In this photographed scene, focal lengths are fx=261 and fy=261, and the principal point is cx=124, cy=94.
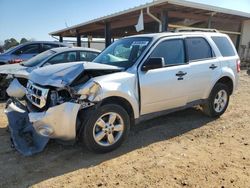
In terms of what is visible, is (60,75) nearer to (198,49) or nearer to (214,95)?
(198,49)

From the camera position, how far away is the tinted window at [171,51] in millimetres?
4715

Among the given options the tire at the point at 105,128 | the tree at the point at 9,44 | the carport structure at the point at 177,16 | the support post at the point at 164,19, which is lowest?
the tire at the point at 105,128

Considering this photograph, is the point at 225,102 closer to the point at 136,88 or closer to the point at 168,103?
the point at 168,103

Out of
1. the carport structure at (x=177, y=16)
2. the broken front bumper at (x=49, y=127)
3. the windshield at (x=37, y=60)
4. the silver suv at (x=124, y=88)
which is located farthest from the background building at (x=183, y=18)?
the broken front bumper at (x=49, y=127)

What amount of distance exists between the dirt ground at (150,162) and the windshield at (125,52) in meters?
1.38

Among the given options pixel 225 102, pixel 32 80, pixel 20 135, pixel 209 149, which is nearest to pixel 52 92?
pixel 32 80

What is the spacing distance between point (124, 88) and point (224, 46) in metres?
3.15

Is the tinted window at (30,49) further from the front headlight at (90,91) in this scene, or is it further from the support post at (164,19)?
the front headlight at (90,91)

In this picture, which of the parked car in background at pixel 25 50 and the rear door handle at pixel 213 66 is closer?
the rear door handle at pixel 213 66

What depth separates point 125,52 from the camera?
4895 millimetres

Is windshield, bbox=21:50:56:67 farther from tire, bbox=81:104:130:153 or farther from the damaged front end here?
tire, bbox=81:104:130:153

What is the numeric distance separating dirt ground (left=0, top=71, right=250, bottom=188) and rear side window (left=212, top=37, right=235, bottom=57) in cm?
173

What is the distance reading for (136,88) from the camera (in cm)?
426

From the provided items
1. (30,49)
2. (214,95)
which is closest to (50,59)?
(30,49)
